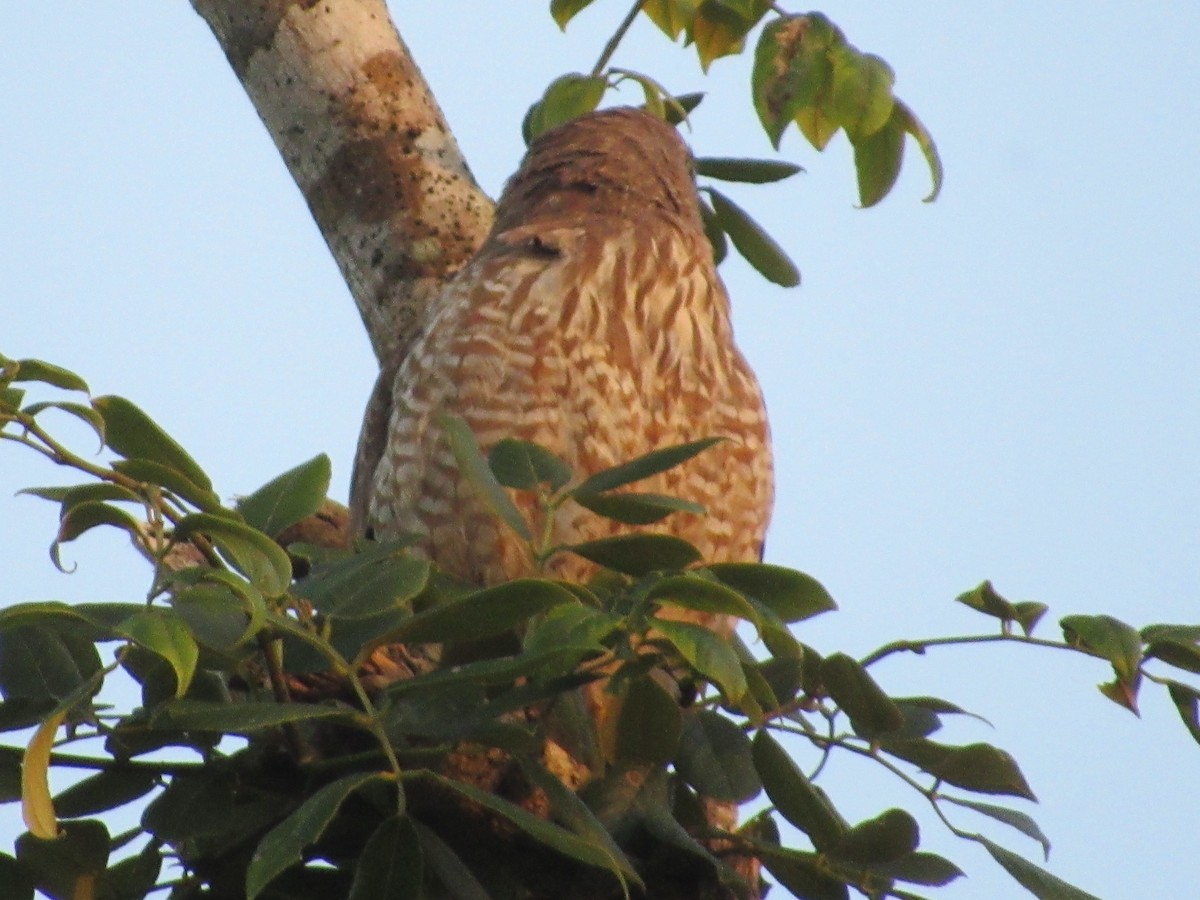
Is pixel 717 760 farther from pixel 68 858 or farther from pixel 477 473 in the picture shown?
pixel 68 858

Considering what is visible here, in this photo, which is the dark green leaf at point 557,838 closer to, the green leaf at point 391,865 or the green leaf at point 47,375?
the green leaf at point 391,865

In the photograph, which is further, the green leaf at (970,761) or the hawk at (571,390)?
the hawk at (571,390)

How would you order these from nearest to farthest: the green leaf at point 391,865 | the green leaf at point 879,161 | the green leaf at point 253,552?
the green leaf at point 253,552 → the green leaf at point 391,865 → the green leaf at point 879,161

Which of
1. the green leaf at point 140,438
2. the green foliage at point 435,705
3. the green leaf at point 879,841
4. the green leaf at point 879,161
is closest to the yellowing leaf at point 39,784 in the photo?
the green foliage at point 435,705

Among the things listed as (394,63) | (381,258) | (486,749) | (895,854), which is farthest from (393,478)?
(895,854)

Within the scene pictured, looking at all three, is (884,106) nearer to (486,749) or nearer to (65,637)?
(486,749)

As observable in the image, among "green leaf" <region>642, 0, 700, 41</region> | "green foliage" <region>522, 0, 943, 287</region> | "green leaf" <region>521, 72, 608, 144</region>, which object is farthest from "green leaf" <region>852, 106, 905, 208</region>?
"green leaf" <region>521, 72, 608, 144</region>

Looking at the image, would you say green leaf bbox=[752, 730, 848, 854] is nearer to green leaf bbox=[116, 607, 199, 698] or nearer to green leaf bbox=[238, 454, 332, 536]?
green leaf bbox=[238, 454, 332, 536]

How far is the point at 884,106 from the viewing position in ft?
11.8

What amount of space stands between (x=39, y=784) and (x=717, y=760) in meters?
0.91

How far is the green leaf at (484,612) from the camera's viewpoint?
1.94 m

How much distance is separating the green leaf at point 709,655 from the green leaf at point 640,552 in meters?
0.25

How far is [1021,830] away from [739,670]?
664 millimetres

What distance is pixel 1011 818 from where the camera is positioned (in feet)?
7.60
